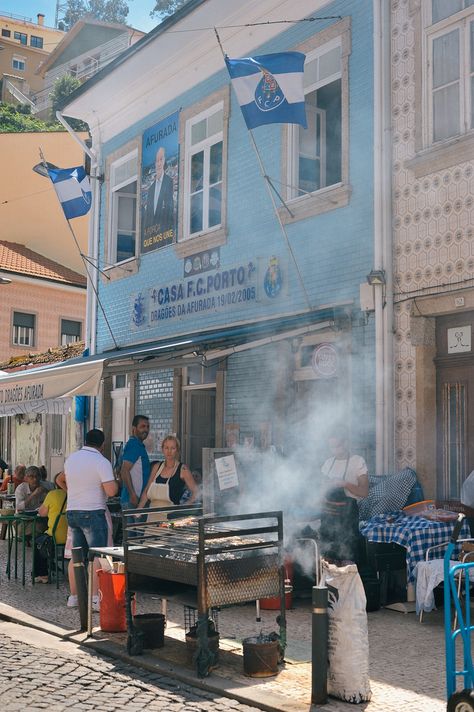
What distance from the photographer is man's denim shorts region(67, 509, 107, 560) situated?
29.0ft

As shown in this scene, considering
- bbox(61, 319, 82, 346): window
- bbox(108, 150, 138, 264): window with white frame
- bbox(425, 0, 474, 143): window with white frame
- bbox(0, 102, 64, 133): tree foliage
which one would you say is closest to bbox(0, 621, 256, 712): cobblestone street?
bbox(425, 0, 474, 143): window with white frame

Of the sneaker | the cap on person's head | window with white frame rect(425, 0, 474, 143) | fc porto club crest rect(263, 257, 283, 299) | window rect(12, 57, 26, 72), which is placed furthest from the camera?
window rect(12, 57, 26, 72)

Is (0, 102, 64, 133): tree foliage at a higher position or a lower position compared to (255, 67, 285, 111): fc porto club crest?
higher

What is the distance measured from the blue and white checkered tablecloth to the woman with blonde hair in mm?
2151

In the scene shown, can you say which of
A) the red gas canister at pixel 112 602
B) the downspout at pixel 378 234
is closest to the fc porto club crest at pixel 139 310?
the downspout at pixel 378 234

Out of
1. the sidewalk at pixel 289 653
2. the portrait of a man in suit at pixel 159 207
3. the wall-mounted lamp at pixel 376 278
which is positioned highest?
the portrait of a man in suit at pixel 159 207

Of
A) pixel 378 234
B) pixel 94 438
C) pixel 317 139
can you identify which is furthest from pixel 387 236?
pixel 94 438

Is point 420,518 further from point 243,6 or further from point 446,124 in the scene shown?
point 243,6

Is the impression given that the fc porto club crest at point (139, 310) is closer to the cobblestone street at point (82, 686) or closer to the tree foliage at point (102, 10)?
the cobblestone street at point (82, 686)

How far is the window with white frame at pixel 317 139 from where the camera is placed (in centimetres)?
1152

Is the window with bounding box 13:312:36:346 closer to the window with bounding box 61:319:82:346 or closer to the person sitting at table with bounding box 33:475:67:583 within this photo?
the window with bounding box 61:319:82:346

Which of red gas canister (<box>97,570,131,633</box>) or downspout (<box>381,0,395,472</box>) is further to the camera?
downspout (<box>381,0,395,472</box>)

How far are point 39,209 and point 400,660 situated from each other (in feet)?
87.9

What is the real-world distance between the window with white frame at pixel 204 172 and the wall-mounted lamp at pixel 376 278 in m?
3.82
